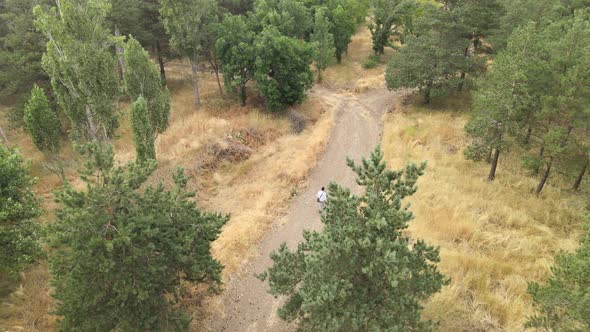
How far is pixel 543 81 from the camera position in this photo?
22516mm

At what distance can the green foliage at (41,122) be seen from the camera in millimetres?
20844

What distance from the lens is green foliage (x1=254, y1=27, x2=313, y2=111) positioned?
112 ft

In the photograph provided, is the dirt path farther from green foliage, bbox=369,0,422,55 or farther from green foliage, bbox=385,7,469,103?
green foliage, bbox=369,0,422,55

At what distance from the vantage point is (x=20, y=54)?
1210 inches

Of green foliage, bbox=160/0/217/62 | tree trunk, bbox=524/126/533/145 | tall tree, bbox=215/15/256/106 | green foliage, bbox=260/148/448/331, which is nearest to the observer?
green foliage, bbox=260/148/448/331

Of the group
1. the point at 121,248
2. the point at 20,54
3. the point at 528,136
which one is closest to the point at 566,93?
the point at 528,136

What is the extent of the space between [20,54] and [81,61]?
590 inches

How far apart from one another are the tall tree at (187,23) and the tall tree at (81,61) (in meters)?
12.0

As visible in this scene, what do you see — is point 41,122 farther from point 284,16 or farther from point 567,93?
point 567,93

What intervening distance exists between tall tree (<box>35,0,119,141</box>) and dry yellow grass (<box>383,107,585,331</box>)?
18146 millimetres

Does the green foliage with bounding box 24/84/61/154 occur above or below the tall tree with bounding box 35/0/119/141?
below

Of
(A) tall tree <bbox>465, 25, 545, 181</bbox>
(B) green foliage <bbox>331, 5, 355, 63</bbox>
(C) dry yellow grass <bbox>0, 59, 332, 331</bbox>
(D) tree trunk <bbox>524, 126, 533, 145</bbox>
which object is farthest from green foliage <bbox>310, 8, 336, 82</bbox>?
(D) tree trunk <bbox>524, 126, 533, 145</bbox>

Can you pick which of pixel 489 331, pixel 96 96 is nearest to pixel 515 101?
pixel 489 331

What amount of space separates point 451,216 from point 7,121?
37174 millimetres
